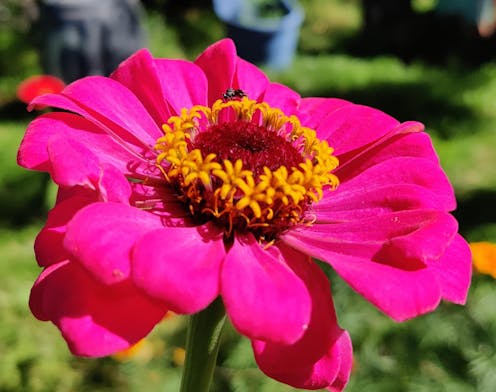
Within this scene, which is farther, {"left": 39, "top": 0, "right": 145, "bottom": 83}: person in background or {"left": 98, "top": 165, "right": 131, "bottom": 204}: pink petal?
{"left": 39, "top": 0, "right": 145, "bottom": 83}: person in background

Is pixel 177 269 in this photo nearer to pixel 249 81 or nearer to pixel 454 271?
pixel 454 271

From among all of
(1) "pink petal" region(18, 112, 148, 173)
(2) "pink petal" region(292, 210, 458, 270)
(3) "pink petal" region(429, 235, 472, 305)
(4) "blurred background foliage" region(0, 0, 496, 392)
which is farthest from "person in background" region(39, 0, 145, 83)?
(3) "pink petal" region(429, 235, 472, 305)

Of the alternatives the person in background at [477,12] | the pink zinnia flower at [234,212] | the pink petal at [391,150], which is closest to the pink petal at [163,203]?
the pink zinnia flower at [234,212]

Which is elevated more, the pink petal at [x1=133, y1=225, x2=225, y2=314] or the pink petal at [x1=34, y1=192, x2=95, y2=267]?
the pink petal at [x1=133, y1=225, x2=225, y2=314]

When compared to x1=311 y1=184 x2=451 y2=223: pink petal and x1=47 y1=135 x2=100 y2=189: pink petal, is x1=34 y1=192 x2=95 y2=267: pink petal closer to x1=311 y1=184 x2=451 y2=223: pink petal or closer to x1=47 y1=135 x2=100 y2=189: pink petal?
x1=47 y1=135 x2=100 y2=189: pink petal

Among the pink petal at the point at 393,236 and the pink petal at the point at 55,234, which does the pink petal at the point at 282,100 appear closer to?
the pink petal at the point at 393,236

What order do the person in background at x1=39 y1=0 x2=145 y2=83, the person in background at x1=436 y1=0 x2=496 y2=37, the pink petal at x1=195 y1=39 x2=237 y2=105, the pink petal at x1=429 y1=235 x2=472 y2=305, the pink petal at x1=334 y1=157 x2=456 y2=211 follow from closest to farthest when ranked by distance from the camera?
1. the pink petal at x1=429 y1=235 x2=472 y2=305
2. the pink petal at x1=334 y1=157 x2=456 y2=211
3. the pink petal at x1=195 y1=39 x2=237 y2=105
4. the person in background at x1=39 y1=0 x2=145 y2=83
5. the person in background at x1=436 y1=0 x2=496 y2=37

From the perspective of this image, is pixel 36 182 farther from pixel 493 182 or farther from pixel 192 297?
pixel 192 297
